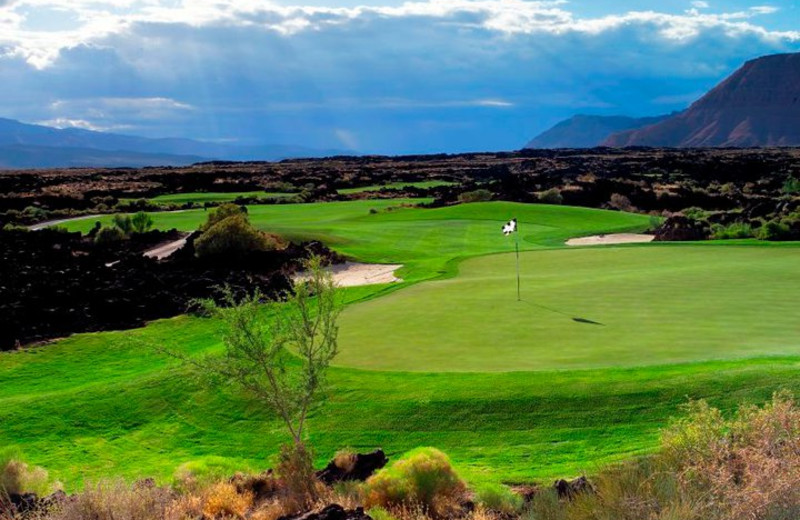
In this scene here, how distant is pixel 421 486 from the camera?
736 cm

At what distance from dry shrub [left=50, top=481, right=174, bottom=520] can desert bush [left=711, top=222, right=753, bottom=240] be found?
29.0 metres

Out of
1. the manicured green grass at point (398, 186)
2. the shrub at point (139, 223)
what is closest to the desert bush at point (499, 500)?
the shrub at point (139, 223)

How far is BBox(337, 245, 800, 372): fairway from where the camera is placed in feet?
35.8

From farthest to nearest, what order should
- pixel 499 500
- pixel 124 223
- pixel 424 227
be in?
pixel 124 223 < pixel 424 227 < pixel 499 500

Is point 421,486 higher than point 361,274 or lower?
lower

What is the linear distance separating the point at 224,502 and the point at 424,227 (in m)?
28.2

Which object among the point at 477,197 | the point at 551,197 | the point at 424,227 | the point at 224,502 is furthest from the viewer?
the point at 477,197

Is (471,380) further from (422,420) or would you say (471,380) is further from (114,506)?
(114,506)

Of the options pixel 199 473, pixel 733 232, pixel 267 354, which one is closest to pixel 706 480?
pixel 267 354

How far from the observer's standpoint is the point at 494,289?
16.7 metres

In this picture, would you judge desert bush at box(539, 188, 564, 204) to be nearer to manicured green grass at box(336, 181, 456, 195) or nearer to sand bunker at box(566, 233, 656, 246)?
sand bunker at box(566, 233, 656, 246)

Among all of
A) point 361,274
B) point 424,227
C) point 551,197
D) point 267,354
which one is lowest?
point 361,274

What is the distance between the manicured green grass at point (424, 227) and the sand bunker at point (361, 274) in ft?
1.87

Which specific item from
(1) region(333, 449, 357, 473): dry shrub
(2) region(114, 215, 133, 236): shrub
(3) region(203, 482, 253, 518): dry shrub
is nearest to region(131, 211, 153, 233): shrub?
(2) region(114, 215, 133, 236): shrub
